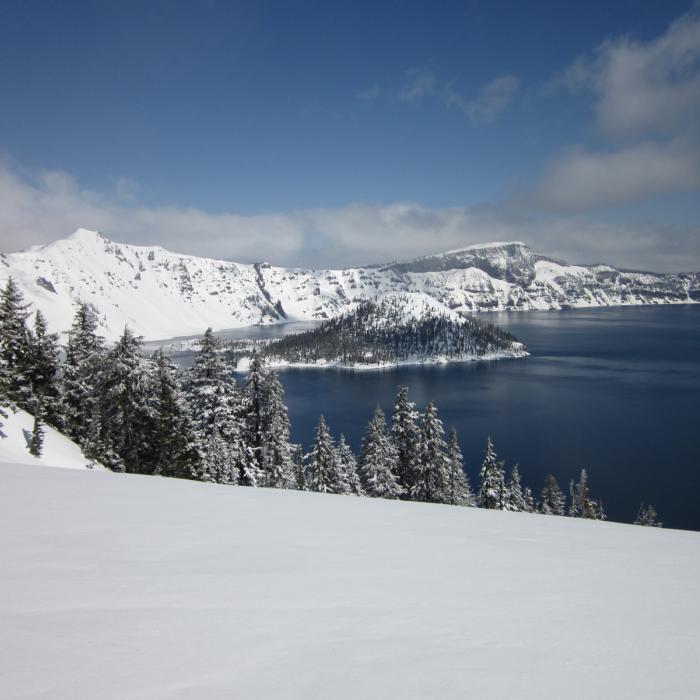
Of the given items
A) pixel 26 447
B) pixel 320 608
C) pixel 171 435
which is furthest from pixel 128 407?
pixel 320 608

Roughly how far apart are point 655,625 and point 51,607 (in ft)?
18.9

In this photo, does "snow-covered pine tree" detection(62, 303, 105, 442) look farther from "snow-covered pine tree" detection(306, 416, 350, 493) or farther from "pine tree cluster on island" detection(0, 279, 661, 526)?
"snow-covered pine tree" detection(306, 416, 350, 493)

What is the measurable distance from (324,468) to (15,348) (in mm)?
22096

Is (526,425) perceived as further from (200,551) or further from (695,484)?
(200,551)

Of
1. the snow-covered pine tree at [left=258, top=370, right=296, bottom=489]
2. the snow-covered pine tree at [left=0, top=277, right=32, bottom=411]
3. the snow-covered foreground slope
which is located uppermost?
the snow-covered pine tree at [left=0, top=277, right=32, bottom=411]

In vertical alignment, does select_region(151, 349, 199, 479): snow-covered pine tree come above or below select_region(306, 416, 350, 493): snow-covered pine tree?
above

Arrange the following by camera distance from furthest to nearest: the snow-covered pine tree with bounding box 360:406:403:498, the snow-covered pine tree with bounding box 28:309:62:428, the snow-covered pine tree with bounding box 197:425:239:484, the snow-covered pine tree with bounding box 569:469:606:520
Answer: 1. the snow-covered pine tree with bounding box 569:469:606:520
2. the snow-covered pine tree with bounding box 360:406:403:498
3. the snow-covered pine tree with bounding box 28:309:62:428
4. the snow-covered pine tree with bounding box 197:425:239:484

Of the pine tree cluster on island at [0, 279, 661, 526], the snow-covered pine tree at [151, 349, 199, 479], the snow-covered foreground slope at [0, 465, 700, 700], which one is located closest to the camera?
the snow-covered foreground slope at [0, 465, 700, 700]

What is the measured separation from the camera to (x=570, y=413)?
325 ft

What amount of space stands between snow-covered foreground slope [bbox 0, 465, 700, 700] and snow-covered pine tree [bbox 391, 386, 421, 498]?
2876cm

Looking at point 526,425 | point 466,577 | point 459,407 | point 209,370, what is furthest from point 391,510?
point 459,407

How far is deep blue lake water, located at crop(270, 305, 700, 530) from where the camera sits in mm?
64062

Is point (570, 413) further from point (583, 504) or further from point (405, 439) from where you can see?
point (405, 439)

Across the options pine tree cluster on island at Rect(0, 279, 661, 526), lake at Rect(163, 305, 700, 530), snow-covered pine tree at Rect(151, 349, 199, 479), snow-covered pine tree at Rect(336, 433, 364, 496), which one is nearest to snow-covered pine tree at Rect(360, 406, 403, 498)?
pine tree cluster on island at Rect(0, 279, 661, 526)
